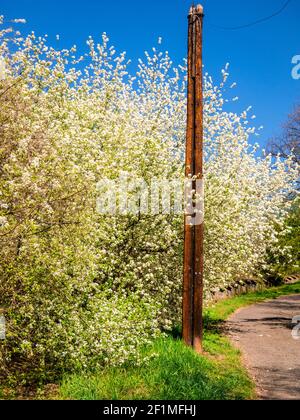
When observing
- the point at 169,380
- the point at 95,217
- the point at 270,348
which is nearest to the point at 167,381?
the point at 169,380

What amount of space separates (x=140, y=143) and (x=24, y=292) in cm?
567

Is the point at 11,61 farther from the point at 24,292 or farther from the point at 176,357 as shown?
the point at 176,357

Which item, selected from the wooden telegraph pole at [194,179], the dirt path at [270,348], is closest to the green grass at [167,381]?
the dirt path at [270,348]

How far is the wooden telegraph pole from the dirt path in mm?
1673

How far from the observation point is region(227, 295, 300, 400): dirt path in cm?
1007

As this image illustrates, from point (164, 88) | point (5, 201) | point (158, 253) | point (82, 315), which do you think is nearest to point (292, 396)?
point (82, 315)

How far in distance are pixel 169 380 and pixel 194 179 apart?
5.04 metres

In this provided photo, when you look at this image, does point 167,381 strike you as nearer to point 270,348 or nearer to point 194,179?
point 194,179

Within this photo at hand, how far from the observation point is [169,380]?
29.0ft

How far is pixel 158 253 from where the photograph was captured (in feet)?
43.1

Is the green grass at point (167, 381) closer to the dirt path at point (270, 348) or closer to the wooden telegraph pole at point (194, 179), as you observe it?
the dirt path at point (270, 348)

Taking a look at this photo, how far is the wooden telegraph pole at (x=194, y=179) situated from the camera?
11.7m

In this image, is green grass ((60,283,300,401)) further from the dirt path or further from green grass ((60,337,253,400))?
the dirt path

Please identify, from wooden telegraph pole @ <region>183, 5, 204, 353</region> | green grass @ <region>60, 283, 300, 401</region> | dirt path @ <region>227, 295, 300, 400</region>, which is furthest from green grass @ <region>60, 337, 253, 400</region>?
wooden telegraph pole @ <region>183, 5, 204, 353</region>
